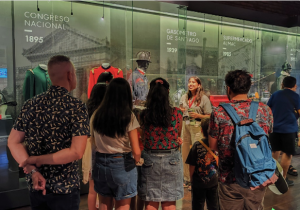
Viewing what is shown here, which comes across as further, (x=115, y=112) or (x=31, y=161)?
(x=115, y=112)

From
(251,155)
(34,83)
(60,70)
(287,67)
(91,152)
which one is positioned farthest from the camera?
(287,67)

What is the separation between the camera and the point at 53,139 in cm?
149

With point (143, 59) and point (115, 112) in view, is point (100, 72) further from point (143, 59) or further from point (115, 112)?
point (115, 112)

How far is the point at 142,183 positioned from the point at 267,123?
108 cm

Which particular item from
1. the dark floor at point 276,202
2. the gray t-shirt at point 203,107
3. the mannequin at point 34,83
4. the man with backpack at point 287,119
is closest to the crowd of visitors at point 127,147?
the dark floor at point 276,202

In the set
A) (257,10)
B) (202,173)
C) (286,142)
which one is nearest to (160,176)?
(202,173)

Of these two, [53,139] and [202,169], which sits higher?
[53,139]

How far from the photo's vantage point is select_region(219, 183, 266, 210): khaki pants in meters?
1.82

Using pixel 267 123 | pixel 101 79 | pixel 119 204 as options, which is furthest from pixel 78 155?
pixel 101 79

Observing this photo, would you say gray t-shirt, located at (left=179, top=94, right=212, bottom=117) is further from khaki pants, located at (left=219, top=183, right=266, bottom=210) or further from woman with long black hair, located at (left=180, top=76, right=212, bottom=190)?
khaki pants, located at (left=219, top=183, right=266, bottom=210)

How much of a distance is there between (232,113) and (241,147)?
24cm

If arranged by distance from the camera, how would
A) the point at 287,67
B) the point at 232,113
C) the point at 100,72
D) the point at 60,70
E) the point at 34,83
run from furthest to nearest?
1. the point at 287,67
2. the point at 100,72
3. the point at 34,83
4. the point at 232,113
5. the point at 60,70

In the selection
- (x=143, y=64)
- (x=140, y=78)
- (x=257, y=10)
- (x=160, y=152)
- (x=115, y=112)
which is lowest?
(x=160, y=152)

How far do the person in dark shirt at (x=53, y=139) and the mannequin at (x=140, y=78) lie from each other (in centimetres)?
255
